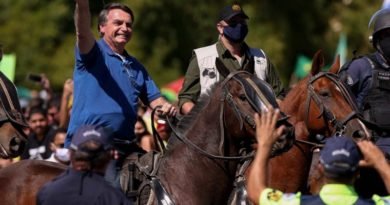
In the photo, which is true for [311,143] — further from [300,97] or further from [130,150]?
[130,150]

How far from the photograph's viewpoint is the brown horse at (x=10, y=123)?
11.7 m

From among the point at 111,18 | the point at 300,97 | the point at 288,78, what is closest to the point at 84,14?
the point at 111,18

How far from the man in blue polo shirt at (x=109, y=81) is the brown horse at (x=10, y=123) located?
56cm

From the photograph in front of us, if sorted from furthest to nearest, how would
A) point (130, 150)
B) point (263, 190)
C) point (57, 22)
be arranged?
point (57, 22) < point (130, 150) < point (263, 190)

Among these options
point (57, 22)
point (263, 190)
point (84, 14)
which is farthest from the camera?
point (57, 22)

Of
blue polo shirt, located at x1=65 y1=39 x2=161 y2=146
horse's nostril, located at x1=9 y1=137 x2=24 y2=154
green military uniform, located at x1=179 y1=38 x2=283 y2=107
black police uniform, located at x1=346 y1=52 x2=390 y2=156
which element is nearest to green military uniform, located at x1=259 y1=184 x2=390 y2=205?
blue polo shirt, located at x1=65 y1=39 x2=161 y2=146

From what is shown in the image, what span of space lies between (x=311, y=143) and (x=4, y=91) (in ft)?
9.33

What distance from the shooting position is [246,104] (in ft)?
36.0

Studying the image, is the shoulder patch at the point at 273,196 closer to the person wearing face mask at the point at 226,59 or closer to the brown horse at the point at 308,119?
the brown horse at the point at 308,119

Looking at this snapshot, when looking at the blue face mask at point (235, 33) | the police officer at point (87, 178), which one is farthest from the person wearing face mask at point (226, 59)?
the police officer at point (87, 178)

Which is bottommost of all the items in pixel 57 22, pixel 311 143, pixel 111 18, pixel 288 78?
pixel 288 78

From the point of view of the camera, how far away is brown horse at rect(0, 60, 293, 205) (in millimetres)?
10922

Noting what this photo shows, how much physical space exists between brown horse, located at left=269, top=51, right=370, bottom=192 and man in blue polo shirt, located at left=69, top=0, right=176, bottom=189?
1399 millimetres

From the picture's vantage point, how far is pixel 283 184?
40.1 feet
